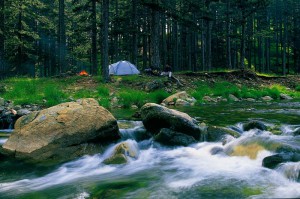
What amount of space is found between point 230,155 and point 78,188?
149 inches

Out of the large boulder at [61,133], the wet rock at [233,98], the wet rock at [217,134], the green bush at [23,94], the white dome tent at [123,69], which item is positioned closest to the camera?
the large boulder at [61,133]

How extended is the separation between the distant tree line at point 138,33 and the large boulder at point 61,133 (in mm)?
12440

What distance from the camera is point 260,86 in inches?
1043

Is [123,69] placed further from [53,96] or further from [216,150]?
[216,150]

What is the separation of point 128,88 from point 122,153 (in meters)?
12.6

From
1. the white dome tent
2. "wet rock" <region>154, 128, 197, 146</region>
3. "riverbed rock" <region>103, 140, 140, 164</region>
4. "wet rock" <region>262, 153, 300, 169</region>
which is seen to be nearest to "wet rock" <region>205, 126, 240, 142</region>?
"wet rock" <region>154, 128, 197, 146</region>

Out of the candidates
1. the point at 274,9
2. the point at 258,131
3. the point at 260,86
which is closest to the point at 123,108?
the point at 258,131

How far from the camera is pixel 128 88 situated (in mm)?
20703

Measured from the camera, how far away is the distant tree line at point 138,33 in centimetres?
2592

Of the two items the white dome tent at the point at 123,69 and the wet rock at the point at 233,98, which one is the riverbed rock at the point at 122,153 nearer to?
the wet rock at the point at 233,98

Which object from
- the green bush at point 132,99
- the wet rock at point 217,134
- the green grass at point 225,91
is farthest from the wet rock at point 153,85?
the wet rock at point 217,134

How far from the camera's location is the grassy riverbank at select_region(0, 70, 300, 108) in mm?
16922

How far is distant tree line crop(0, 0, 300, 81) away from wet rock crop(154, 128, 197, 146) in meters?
12.7

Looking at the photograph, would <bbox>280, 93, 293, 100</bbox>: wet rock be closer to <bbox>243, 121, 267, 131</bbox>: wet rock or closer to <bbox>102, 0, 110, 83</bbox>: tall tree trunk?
<bbox>102, 0, 110, 83</bbox>: tall tree trunk
